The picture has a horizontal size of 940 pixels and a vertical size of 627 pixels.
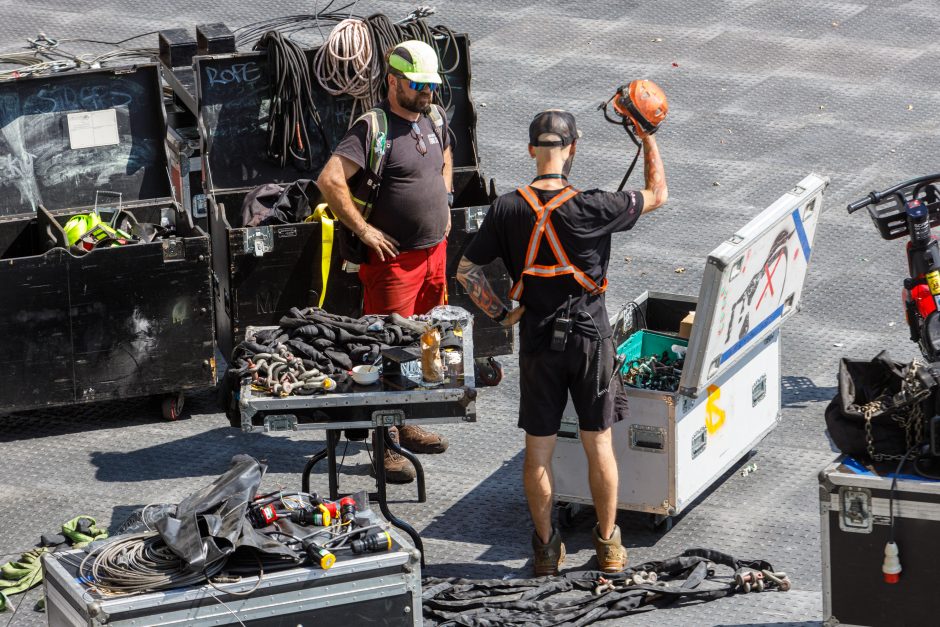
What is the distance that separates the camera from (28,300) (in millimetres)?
8094

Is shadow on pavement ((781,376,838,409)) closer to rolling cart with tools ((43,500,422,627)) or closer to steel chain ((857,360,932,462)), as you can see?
steel chain ((857,360,932,462))

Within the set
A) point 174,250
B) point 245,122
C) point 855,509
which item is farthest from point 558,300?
point 245,122

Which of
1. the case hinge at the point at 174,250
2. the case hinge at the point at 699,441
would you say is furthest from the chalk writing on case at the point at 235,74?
the case hinge at the point at 699,441

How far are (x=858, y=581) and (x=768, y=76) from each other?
306 inches

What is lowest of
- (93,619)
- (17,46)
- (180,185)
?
(93,619)

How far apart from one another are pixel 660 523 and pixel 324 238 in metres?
2.66

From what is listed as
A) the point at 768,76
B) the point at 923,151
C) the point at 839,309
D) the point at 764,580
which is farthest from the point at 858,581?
the point at 768,76

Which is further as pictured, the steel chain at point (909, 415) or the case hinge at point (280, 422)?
the case hinge at point (280, 422)

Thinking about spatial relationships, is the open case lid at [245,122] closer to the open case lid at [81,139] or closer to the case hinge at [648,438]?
the open case lid at [81,139]

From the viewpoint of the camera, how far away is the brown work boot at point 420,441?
8062 mm

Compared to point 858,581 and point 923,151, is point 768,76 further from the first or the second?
point 858,581

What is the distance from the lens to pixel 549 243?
21.0ft

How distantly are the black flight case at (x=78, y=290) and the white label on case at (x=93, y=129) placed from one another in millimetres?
30

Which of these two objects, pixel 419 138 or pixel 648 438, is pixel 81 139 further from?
pixel 648 438
